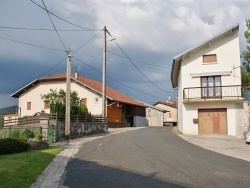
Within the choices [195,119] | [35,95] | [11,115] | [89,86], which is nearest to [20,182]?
[195,119]

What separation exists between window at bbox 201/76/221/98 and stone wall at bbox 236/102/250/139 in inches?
81.5

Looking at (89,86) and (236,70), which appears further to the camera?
(89,86)

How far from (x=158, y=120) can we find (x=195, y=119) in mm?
36951

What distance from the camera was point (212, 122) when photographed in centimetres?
3030

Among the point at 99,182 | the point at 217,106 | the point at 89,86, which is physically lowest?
the point at 99,182

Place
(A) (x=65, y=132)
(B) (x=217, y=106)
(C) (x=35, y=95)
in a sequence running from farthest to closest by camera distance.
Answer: (C) (x=35, y=95) → (B) (x=217, y=106) → (A) (x=65, y=132)

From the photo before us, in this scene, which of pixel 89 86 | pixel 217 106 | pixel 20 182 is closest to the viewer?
pixel 20 182

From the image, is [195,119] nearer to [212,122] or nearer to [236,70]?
[212,122]

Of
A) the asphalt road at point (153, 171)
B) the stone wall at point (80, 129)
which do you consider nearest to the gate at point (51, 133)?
the stone wall at point (80, 129)

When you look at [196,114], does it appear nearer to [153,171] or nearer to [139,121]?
[153,171]

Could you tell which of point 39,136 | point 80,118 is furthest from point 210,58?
point 39,136

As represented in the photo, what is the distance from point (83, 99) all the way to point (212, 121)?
67.5 ft

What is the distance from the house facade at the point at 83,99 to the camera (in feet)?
151

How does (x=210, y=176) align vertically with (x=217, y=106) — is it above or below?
below
